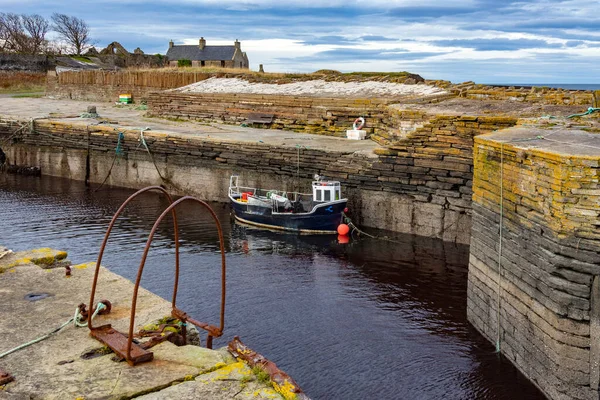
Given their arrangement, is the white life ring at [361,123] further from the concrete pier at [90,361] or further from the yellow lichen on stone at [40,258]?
the concrete pier at [90,361]

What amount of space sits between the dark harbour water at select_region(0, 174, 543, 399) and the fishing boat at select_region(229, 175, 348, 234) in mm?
423

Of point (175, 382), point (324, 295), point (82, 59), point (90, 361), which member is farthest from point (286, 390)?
point (82, 59)

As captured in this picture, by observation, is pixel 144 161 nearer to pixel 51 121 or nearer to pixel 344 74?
pixel 51 121

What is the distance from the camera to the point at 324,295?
1648cm

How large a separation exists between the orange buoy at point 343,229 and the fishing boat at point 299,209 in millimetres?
295

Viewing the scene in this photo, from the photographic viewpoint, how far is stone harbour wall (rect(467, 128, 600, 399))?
30.8 ft

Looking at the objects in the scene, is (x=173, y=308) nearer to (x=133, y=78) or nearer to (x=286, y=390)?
(x=286, y=390)

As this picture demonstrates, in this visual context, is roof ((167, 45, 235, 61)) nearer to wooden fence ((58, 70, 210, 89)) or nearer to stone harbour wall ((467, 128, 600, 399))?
wooden fence ((58, 70, 210, 89))

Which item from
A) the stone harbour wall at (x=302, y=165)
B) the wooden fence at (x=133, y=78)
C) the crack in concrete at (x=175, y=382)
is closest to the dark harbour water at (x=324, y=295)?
the stone harbour wall at (x=302, y=165)

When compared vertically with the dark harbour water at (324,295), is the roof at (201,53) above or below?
above

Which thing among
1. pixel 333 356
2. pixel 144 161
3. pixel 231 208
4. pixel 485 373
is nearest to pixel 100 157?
pixel 144 161

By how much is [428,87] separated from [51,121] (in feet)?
59.5

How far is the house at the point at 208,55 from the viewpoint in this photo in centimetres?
5853

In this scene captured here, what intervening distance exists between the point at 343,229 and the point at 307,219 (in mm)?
1226
